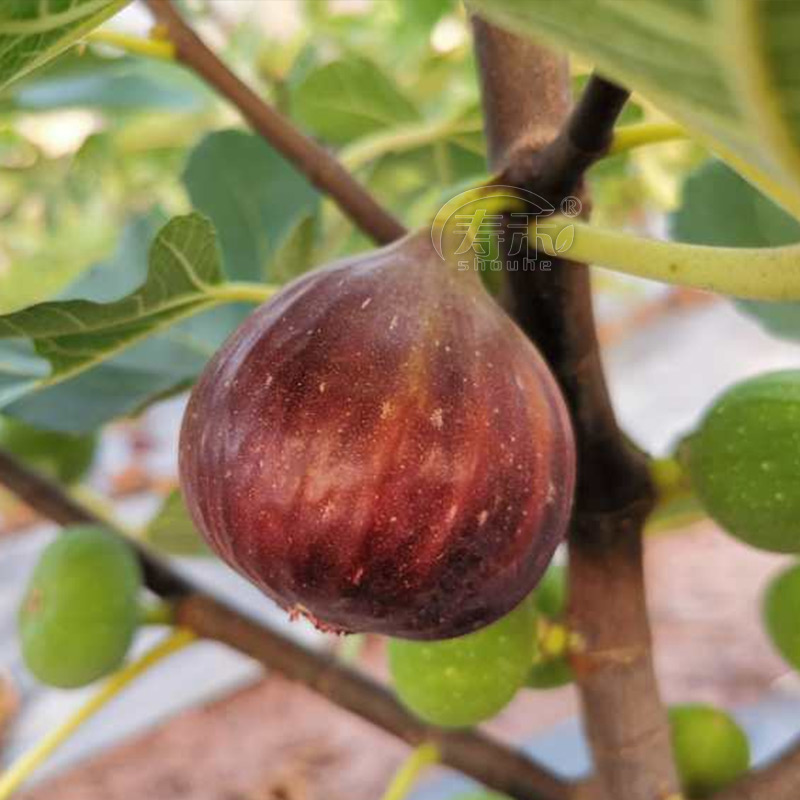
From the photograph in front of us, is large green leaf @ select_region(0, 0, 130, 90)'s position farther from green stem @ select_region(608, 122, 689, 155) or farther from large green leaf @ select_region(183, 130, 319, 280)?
large green leaf @ select_region(183, 130, 319, 280)

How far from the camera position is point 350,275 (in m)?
0.41

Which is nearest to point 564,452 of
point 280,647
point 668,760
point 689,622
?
point 668,760

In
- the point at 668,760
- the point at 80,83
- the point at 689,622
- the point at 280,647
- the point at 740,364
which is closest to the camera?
the point at 668,760

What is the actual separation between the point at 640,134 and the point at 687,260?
10 centimetres

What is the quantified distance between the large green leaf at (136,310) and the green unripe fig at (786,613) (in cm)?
35

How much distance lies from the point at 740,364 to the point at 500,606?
3772 mm

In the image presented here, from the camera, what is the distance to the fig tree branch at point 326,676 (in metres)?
0.67

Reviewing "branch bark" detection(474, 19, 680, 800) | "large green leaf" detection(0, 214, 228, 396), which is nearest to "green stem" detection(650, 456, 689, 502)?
"branch bark" detection(474, 19, 680, 800)

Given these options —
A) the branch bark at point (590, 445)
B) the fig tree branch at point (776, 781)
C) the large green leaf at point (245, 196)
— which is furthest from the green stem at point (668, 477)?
the large green leaf at point (245, 196)

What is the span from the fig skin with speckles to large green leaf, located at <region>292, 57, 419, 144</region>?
48 centimetres

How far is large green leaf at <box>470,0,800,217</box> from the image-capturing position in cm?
18

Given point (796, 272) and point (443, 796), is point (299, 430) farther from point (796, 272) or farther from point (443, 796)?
point (443, 796)

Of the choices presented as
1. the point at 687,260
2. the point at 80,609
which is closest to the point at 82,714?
the point at 80,609

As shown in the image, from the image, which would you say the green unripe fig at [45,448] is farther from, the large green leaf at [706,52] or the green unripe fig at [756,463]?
the large green leaf at [706,52]
